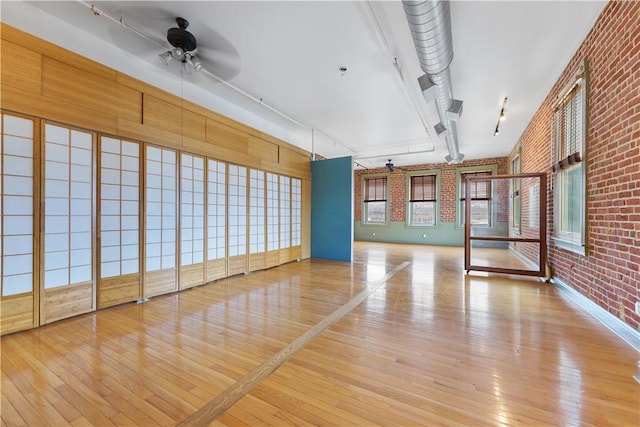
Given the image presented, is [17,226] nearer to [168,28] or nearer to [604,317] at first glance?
[168,28]

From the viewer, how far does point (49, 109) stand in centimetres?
266

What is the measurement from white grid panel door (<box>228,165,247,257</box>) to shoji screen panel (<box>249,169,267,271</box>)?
0.51ft

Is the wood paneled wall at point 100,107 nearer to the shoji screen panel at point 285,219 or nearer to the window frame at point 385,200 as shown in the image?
the shoji screen panel at point 285,219

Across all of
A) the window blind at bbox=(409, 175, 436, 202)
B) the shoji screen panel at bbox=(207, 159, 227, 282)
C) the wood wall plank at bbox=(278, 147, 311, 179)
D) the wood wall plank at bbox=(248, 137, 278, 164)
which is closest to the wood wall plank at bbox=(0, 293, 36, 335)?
the shoji screen panel at bbox=(207, 159, 227, 282)

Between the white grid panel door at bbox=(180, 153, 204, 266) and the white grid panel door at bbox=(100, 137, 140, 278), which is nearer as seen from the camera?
the white grid panel door at bbox=(100, 137, 140, 278)

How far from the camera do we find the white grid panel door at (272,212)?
18.2 ft

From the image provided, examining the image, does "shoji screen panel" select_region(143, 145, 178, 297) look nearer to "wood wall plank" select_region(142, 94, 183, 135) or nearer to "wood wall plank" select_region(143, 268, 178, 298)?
"wood wall plank" select_region(143, 268, 178, 298)

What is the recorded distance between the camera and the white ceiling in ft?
8.72

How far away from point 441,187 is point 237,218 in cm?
789

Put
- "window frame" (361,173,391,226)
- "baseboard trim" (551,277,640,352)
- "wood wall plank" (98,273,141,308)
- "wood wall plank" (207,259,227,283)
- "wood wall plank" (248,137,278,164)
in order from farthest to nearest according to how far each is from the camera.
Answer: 1. "window frame" (361,173,391,226)
2. "wood wall plank" (248,137,278,164)
3. "wood wall plank" (207,259,227,283)
4. "wood wall plank" (98,273,141,308)
5. "baseboard trim" (551,277,640,352)

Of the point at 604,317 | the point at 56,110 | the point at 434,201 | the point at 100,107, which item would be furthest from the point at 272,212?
the point at 434,201

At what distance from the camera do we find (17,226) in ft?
8.15

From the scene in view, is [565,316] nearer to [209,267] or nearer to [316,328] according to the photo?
[316,328]

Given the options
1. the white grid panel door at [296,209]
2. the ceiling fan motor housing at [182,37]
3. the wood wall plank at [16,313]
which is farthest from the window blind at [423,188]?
the wood wall plank at [16,313]
